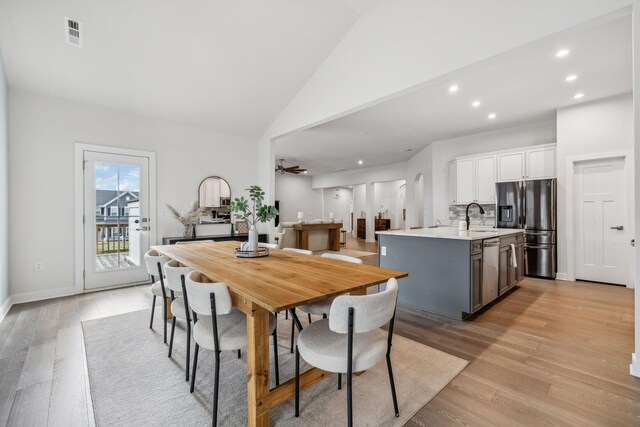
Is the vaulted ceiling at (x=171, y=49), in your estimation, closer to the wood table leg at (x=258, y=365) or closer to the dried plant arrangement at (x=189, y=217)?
the dried plant arrangement at (x=189, y=217)

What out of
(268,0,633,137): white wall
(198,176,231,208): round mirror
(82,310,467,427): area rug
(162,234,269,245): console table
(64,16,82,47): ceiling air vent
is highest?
(64,16,82,47): ceiling air vent

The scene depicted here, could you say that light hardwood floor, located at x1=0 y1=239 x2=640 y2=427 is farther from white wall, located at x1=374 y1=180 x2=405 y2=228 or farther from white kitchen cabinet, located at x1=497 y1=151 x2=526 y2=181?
white wall, located at x1=374 y1=180 x2=405 y2=228

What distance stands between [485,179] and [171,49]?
5887 mm

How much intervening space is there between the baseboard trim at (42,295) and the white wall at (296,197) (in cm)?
762

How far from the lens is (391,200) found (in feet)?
39.2

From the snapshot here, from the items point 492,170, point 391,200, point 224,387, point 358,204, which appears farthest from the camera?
point 358,204

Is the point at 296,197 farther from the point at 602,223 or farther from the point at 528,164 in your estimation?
the point at 602,223

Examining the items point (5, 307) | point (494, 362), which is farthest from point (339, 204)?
point (494, 362)

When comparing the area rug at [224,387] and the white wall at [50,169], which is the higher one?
the white wall at [50,169]

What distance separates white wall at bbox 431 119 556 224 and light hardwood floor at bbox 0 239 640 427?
317 cm

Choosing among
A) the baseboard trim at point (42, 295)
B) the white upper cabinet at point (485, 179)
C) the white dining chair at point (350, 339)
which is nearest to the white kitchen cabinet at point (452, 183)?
the white upper cabinet at point (485, 179)

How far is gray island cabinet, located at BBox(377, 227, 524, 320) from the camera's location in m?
2.86

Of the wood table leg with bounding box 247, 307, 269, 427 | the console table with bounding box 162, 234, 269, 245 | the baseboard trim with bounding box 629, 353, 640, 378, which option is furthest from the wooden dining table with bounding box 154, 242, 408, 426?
the console table with bounding box 162, 234, 269, 245

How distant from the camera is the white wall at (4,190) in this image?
3.09 meters
